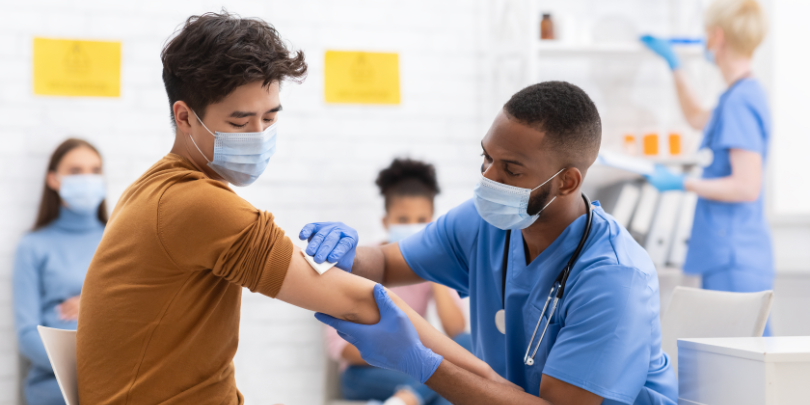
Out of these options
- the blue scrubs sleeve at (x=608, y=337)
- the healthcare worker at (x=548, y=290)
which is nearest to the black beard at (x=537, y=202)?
the healthcare worker at (x=548, y=290)

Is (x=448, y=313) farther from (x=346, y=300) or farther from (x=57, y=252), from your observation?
(x=57, y=252)

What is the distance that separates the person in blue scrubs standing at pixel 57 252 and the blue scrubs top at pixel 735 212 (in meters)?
2.38

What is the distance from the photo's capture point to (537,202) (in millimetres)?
1398

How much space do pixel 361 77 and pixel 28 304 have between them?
166 centimetres

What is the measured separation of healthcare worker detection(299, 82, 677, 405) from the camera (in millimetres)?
1204

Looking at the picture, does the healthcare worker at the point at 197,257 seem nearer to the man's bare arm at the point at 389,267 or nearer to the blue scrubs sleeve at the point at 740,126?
the man's bare arm at the point at 389,267

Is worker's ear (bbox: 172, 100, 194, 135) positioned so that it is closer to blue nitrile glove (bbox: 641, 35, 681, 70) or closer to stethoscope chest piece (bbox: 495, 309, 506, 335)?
stethoscope chest piece (bbox: 495, 309, 506, 335)

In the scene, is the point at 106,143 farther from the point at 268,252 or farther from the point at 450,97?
the point at 268,252

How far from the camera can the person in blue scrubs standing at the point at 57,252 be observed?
→ 2477 mm

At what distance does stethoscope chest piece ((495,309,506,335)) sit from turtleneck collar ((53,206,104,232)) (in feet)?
6.22

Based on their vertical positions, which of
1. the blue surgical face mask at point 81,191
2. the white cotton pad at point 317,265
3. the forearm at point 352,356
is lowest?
the forearm at point 352,356

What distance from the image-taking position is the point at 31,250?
2.56 m

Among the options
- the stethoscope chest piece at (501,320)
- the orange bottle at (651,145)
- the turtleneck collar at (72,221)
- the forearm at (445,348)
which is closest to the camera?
the forearm at (445,348)

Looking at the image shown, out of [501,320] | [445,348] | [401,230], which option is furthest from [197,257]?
[401,230]
